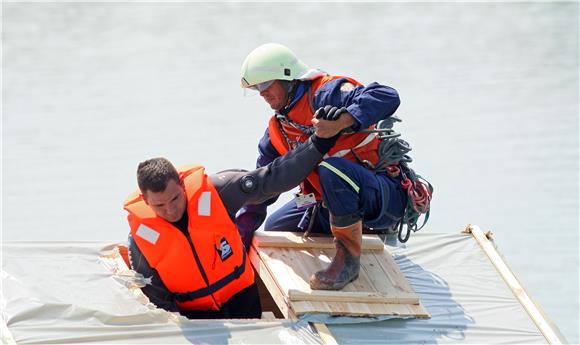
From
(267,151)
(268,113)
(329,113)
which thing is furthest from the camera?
(268,113)

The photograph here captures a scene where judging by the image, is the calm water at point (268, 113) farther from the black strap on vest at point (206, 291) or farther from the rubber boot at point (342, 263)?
the black strap on vest at point (206, 291)

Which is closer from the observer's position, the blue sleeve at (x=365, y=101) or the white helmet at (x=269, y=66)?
the blue sleeve at (x=365, y=101)

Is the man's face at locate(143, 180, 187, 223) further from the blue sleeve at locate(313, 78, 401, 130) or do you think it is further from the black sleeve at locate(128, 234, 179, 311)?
the blue sleeve at locate(313, 78, 401, 130)

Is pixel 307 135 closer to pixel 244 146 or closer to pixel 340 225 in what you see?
pixel 340 225

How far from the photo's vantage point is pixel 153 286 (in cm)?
561

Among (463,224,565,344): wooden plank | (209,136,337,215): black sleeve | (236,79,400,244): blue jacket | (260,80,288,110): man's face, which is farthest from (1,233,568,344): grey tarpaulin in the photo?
(260,80,288,110): man's face

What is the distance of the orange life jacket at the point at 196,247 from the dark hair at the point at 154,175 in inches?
9.0

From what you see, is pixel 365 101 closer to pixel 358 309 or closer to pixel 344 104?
pixel 344 104

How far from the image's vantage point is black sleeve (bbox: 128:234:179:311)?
18.4 feet

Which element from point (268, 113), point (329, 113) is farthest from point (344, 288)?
point (268, 113)

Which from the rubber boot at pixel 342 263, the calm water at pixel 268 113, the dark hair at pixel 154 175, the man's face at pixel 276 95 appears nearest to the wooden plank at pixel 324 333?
the rubber boot at pixel 342 263

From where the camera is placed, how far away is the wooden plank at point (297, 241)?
20.0 feet

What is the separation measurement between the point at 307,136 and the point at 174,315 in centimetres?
127

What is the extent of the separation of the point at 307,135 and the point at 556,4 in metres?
10.4
